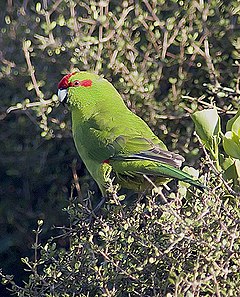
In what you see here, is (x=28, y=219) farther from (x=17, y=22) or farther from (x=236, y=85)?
(x=236, y=85)

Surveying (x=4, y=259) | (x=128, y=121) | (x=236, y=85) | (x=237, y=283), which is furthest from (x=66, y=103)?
(x=237, y=283)

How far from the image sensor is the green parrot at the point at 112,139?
6.63 feet

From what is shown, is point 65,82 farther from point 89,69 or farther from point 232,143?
point 232,143

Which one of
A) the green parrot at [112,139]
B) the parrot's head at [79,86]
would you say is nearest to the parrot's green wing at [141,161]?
the green parrot at [112,139]

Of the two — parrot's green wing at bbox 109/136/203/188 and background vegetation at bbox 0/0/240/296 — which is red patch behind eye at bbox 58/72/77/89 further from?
parrot's green wing at bbox 109/136/203/188

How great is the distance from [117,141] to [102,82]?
0.32 m

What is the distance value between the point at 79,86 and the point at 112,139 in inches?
12.1

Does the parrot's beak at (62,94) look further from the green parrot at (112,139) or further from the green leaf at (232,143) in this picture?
the green leaf at (232,143)

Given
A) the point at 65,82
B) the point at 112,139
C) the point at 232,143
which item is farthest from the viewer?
the point at 65,82

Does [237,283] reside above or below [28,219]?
above

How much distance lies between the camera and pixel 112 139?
85.2 inches

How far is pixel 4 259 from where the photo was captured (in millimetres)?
2949

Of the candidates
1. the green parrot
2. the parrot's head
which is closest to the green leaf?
the green parrot

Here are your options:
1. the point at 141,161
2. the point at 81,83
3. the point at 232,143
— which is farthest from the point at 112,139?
the point at 232,143
